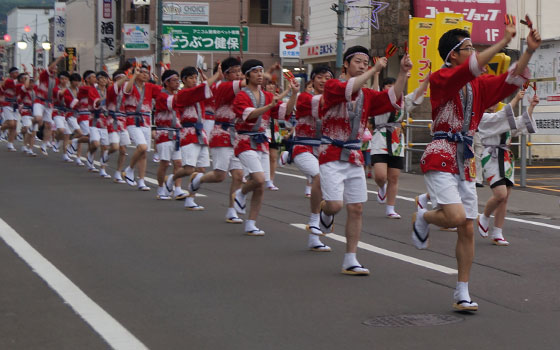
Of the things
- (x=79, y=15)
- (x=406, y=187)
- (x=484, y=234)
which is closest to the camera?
(x=484, y=234)

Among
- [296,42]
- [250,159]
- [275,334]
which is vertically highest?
[296,42]

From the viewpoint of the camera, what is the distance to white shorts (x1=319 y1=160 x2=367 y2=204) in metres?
8.22

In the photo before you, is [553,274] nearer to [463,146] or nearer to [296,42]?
[463,146]

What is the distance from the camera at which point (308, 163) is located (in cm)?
1087

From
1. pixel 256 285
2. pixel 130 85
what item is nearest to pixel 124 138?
pixel 130 85

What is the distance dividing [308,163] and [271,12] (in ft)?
126

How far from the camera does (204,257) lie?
8.98m

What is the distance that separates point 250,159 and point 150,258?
2.21 metres

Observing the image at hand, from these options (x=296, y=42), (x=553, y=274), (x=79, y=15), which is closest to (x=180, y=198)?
(x=553, y=274)

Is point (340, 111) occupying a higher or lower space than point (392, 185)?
higher

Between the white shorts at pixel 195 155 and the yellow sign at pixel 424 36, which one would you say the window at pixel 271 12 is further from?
the white shorts at pixel 195 155

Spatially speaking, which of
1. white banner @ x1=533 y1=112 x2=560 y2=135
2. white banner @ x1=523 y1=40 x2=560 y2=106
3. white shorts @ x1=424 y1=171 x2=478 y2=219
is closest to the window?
white banner @ x1=533 y1=112 x2=560 y2=135

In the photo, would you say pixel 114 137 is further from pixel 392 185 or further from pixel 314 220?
pixel 314 220

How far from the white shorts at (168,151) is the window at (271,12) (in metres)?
35.0
